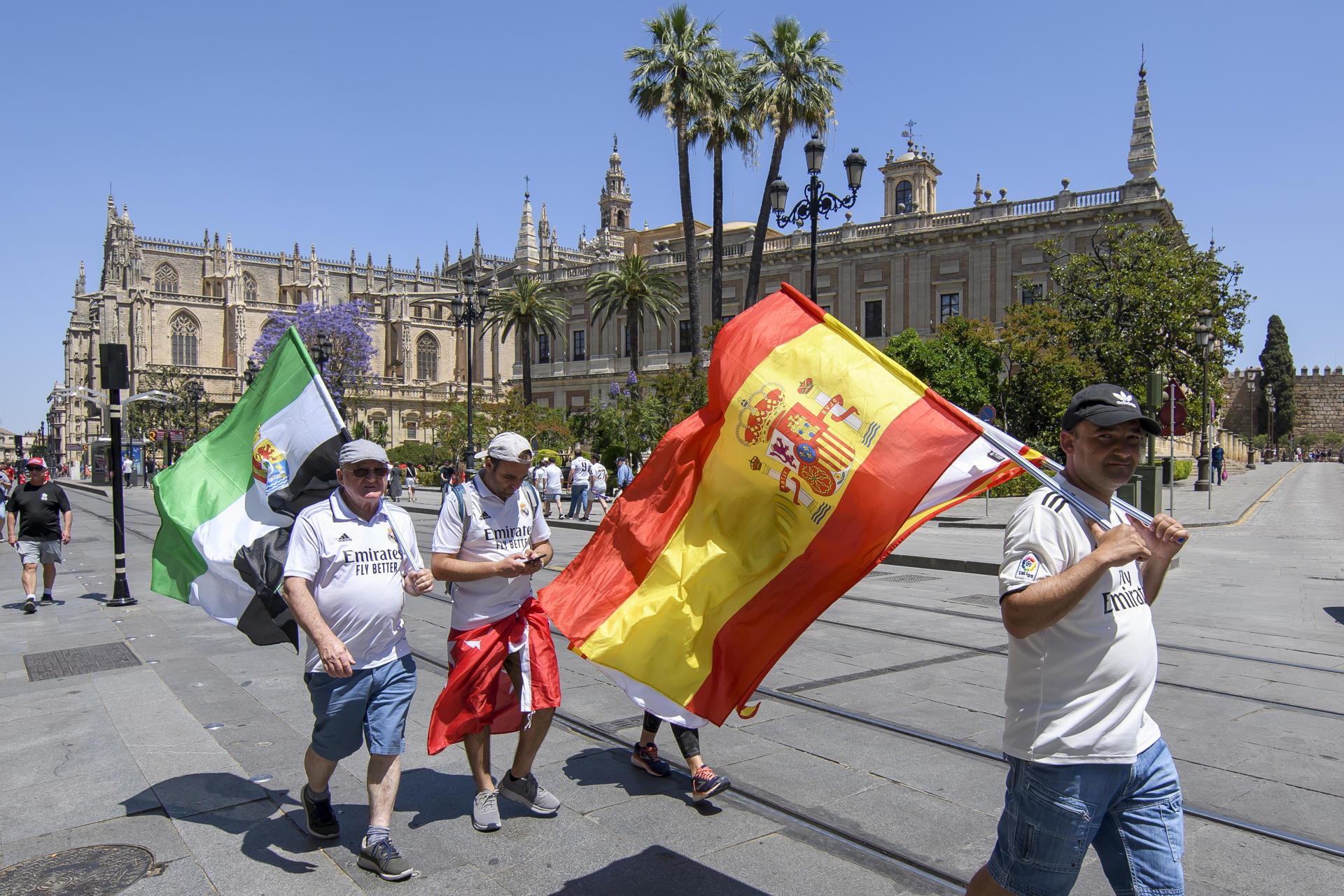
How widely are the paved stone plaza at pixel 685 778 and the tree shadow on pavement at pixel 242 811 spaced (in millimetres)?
17

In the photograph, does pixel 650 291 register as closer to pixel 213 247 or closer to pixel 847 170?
pixel 847 170

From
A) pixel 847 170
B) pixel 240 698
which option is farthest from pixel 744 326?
pixel 847 170

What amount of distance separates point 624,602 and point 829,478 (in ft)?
3.74

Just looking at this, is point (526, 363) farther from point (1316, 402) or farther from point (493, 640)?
point (1316, 402)

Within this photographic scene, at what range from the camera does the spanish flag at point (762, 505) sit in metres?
3.36

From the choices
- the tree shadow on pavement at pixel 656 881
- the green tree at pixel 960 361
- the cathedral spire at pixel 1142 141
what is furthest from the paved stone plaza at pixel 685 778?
the cathedral spire at pixel 1142 141

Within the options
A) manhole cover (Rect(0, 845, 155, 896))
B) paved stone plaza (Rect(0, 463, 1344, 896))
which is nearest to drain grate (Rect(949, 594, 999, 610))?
paved stone plaza (Rect(0, 463, 1344, 896))

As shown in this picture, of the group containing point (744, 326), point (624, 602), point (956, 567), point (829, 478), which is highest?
point (744, 326)

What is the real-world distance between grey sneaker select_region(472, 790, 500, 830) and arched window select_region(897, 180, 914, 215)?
56.5 metres

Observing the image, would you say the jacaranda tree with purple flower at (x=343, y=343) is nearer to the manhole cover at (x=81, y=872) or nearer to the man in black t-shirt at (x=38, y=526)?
the man in black t-shirt at (x=38, y=526)

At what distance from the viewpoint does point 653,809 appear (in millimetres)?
4523

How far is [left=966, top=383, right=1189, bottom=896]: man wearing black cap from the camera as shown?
2.53 metres

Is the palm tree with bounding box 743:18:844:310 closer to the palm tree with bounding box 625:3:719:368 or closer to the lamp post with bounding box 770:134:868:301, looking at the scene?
the palm tree with bounding box 625:3:719:368

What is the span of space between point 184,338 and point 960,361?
74.8 meters
